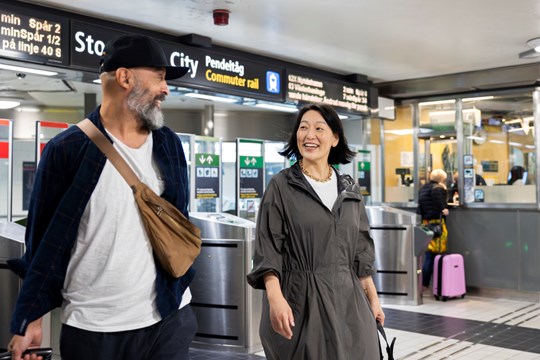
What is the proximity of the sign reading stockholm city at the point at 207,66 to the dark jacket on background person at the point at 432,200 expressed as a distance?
2.59 metres

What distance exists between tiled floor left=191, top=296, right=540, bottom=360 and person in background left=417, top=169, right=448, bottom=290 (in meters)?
0.43

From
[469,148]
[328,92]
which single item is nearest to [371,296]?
[328,92]

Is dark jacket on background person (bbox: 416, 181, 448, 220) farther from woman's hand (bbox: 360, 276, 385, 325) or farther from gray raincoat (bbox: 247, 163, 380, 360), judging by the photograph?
gray raincoat (bbox: 247, 163, 380, 360)

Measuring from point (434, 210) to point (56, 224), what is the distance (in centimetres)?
691

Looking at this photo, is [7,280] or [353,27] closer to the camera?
[7,280]

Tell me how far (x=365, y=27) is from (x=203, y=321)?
3.01 meters

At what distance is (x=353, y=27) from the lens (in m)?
5.80

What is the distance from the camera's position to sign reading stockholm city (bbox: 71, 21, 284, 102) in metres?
4.93

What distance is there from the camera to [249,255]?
17.1ft

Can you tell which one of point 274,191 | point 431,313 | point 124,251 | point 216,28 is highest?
point 216,28

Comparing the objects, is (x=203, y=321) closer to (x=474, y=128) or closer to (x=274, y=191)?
(x=274, y=191)

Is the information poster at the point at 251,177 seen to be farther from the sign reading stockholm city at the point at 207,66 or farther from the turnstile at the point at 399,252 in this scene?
the turnstile at the point at 399,252

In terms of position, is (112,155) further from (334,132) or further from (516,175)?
(516,175)

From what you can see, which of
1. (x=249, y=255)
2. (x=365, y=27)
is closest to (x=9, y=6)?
(x=249, y=255)
